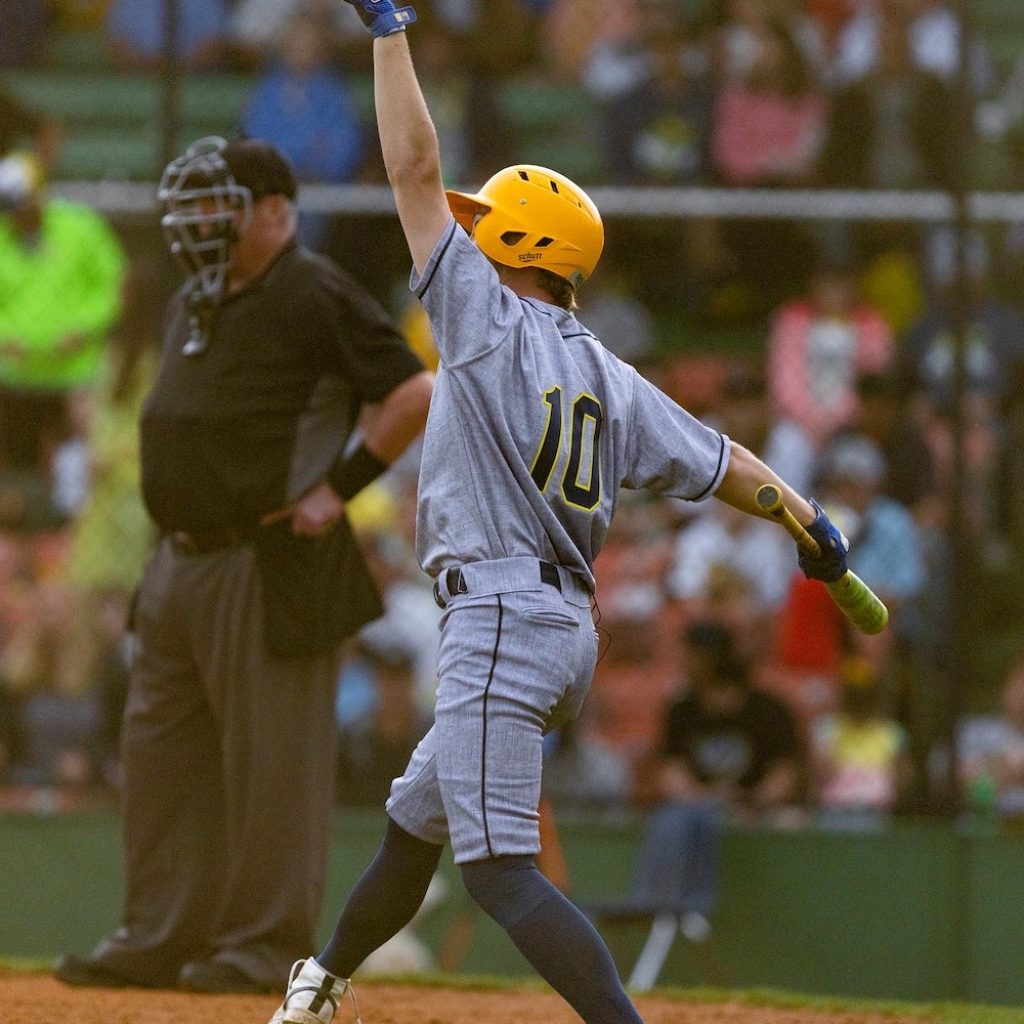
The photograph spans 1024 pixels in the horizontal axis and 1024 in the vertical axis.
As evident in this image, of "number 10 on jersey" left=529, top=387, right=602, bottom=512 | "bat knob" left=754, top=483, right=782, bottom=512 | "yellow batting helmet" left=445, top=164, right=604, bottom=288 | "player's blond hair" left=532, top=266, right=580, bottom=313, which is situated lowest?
"bat knob" left=754, top=483, right=782, bottom=512

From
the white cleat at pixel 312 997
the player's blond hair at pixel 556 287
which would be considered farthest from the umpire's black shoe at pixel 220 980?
the player's blond hair at pixel 556 287

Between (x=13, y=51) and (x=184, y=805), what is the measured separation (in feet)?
17.7

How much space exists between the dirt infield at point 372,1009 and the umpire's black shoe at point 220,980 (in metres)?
0.05

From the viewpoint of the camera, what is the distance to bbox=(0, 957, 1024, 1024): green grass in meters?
4.90

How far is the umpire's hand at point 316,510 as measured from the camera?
4.91 meters

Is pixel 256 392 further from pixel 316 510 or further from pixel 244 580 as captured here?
pixel 244 580

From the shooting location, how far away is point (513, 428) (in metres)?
3.56

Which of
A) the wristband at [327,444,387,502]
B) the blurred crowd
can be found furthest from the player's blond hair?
the blurred crowd

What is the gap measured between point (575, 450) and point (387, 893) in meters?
0.92

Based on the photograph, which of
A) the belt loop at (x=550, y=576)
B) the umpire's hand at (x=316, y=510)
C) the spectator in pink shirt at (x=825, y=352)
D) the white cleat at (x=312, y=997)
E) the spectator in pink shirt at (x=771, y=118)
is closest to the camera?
the belt loop at (x=550, y=576)

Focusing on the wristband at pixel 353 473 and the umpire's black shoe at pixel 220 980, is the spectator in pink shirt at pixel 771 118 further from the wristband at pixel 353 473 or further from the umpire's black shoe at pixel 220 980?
the umpire's black shoe at pixel 220 980

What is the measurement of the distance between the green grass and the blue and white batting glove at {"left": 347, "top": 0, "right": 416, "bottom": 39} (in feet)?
8.77

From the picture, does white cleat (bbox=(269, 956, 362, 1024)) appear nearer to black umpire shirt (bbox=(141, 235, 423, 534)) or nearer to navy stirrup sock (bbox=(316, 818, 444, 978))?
navy stirrup sock (bbox=(316, 818, 444, 978))

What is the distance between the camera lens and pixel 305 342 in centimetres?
492
